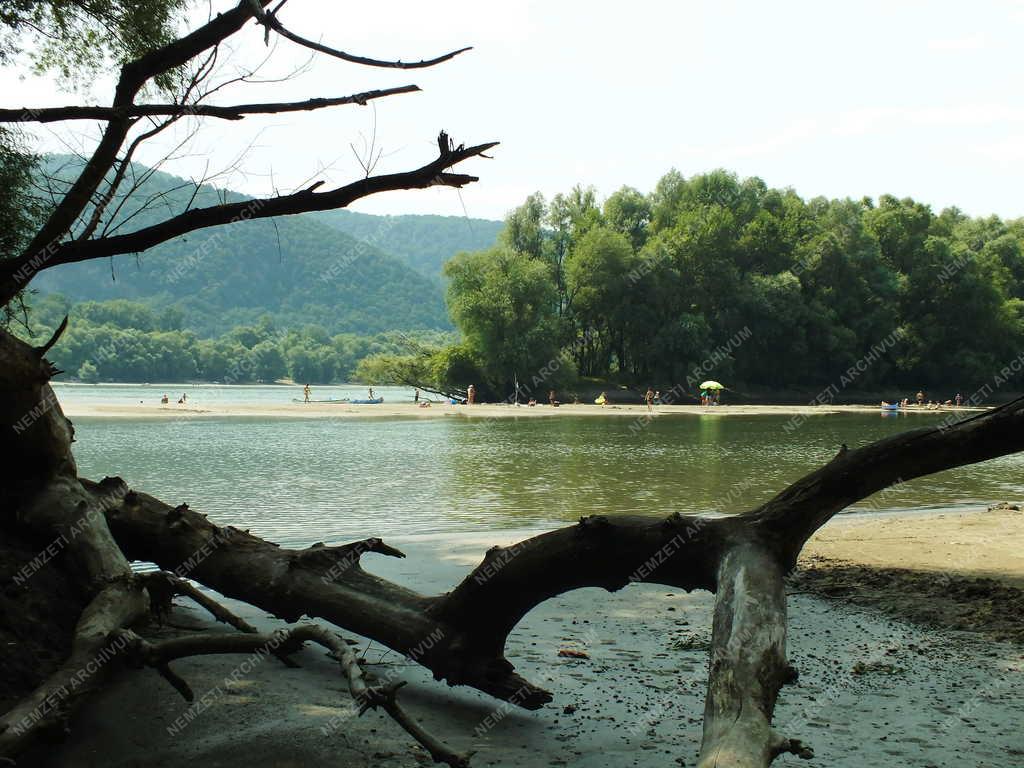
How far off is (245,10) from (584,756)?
4.89m

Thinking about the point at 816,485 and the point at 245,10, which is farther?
the point at 245,10

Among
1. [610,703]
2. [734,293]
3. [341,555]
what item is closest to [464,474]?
[341,555]

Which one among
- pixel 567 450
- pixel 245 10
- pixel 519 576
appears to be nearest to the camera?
pixel 519 576

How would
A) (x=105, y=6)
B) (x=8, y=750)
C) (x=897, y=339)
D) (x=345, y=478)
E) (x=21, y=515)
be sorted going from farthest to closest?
1. (x=897, y=339)
2. (x=345, y=478)
3. (x=105, y=6)
4. (x=21, y=515)
5. (x=8, y=750)

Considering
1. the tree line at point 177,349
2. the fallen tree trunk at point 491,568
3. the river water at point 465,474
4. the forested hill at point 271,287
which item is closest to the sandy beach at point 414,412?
the river water at point 465,474

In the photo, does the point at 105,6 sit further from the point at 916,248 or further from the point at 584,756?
the point at 916,248

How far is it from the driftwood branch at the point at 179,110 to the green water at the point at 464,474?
624cm

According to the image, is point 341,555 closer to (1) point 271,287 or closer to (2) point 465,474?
(2) point 465,474

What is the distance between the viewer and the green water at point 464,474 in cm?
1459

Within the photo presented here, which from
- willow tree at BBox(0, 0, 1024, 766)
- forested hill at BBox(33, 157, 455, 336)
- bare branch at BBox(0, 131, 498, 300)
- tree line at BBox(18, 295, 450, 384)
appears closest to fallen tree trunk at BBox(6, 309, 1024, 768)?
willow tree at BBox(0, 0, 1024, 766)

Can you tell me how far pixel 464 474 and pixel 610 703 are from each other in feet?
54.5

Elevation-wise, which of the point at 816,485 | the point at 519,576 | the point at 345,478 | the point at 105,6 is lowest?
the point at 345,478

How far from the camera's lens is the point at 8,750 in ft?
10.5

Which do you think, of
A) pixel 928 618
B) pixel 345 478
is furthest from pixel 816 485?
pixel 345 478
